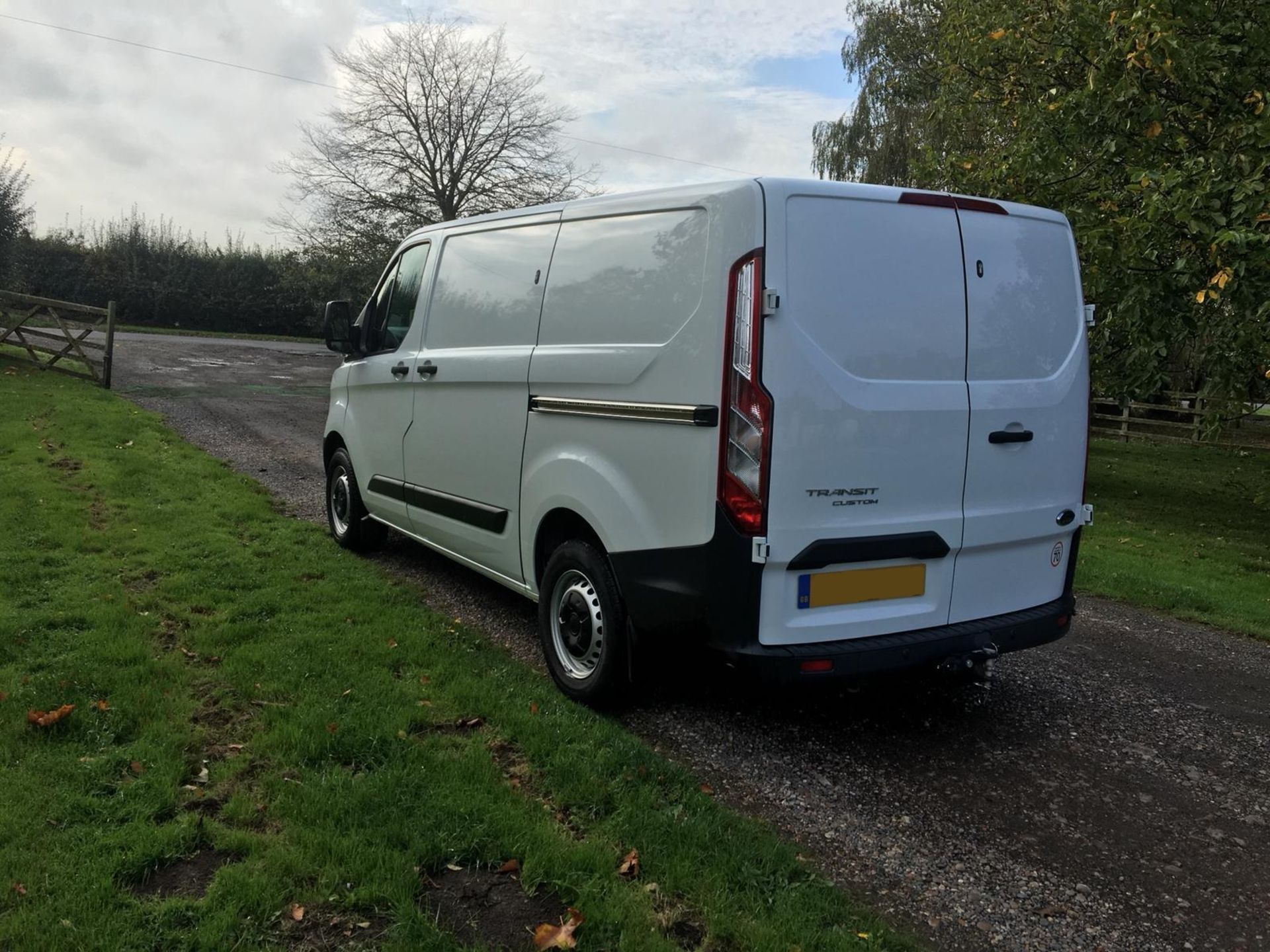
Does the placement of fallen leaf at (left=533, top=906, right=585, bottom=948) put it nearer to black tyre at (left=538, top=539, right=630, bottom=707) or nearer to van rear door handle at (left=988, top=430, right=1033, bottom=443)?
black tyre at (left=538, top=539, right=630, bottom=707)

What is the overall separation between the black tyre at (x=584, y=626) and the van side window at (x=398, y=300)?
2.30m

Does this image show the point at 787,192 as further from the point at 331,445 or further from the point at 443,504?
the point at 331,445

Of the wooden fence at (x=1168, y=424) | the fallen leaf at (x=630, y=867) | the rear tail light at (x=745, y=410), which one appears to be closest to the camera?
the fallen leaf at (x=630, y=867)

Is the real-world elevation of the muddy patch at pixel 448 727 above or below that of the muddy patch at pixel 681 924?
above

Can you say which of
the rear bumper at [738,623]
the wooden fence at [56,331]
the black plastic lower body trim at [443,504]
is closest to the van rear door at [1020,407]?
the rear bumper at [738,623]

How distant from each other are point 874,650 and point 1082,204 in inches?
349

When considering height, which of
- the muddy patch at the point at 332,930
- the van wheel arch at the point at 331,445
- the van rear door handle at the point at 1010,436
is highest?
the van rear door handle at the point at 1010,436

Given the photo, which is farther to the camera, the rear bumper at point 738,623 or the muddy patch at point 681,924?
the rear bumper at point 738,623

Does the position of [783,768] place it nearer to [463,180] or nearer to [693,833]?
[693,833]

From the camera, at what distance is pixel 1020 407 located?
389 cm

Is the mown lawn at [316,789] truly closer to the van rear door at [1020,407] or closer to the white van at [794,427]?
the white van at [794,427]

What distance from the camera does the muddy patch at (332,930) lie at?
98.3 inches

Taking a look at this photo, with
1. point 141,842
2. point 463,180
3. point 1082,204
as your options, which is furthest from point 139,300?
point 141,842

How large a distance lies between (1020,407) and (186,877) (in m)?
3.46
